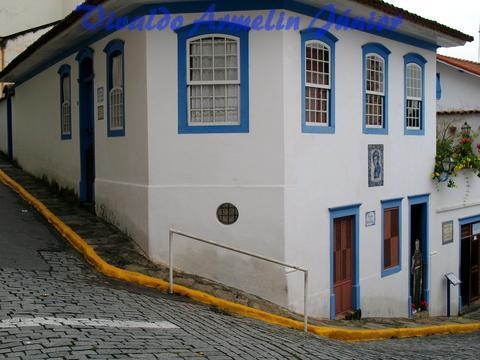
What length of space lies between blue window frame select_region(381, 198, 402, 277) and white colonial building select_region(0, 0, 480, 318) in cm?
Result: 4

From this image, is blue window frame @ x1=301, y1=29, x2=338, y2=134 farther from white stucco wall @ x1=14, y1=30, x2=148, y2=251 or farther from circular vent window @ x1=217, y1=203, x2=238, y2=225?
white stucco wall @ x1=14, y1=30, x2=148, y2=251

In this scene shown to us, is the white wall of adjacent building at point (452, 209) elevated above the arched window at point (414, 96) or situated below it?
below

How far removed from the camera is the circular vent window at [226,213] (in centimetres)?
998

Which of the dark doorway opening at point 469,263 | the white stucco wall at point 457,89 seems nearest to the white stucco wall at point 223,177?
the dark doorway opening at point 469,263

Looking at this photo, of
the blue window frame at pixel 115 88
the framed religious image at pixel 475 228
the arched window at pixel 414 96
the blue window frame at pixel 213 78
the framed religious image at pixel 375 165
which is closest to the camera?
the blue window frame at pixel 213 78

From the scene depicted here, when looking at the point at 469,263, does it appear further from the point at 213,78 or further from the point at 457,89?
the point at 213,78

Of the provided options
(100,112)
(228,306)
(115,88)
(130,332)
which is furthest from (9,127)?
(130,332)

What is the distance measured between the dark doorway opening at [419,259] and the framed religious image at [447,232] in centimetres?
94

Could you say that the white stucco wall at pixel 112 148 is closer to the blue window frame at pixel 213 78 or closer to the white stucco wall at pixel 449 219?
the blue window frame at pixel 213 78

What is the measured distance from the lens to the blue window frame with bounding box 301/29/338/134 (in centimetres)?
1014

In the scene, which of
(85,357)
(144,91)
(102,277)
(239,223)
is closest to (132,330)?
(85,357)

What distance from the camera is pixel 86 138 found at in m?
13.5

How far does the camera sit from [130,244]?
419 inches

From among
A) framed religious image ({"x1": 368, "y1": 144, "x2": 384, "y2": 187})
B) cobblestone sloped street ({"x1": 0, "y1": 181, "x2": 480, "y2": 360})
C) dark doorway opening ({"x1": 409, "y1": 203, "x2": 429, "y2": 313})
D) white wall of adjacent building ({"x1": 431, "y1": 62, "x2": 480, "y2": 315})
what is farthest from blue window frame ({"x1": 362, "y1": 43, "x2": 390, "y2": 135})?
cobblestone sloped street ({"x1": 0, "y1": 181, "x2": 480, "y2": 360})
